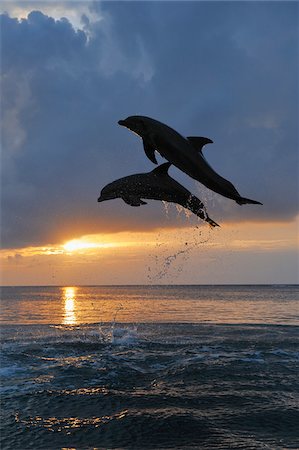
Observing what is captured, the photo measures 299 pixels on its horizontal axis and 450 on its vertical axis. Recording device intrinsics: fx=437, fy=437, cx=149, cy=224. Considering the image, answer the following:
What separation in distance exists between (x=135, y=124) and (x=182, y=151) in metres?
1.61

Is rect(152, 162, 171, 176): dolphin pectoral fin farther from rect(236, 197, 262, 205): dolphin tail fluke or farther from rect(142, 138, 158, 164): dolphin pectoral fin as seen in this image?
rect(236, 197, 262, 205): dolphin tail fluke

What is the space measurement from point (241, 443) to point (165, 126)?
925 centimetres

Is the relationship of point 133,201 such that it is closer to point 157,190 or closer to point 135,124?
point 157,190

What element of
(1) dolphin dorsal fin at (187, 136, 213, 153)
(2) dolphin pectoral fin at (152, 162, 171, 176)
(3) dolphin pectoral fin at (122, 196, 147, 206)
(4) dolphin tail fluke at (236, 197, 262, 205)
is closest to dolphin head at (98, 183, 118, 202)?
(3) dolphin pectoral fin at (122, 196, 147, 206)

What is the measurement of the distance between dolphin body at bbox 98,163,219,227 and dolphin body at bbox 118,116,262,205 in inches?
41.1

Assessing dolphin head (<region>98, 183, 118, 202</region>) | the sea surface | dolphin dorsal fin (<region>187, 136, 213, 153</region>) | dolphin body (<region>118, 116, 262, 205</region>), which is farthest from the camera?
dolphin head (<region>98, 183, 118, 202</region>)

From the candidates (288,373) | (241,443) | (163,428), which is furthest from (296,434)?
(288,373)

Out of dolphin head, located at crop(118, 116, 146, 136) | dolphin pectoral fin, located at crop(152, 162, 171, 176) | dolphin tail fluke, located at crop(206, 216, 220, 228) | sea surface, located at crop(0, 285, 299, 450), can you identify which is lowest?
sea surface, located at crop(0, 285, 299, 450)

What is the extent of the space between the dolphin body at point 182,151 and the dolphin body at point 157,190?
104 cm

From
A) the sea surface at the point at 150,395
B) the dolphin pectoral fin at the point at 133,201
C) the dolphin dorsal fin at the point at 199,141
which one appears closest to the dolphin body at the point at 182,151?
the dolphin dorsal fin at the point at 199,141

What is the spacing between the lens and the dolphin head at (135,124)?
10945 millimetres

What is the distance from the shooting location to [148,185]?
12359 millimetres

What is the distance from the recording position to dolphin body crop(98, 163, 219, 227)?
450 inches

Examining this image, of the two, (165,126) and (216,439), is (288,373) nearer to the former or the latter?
(216,439)
